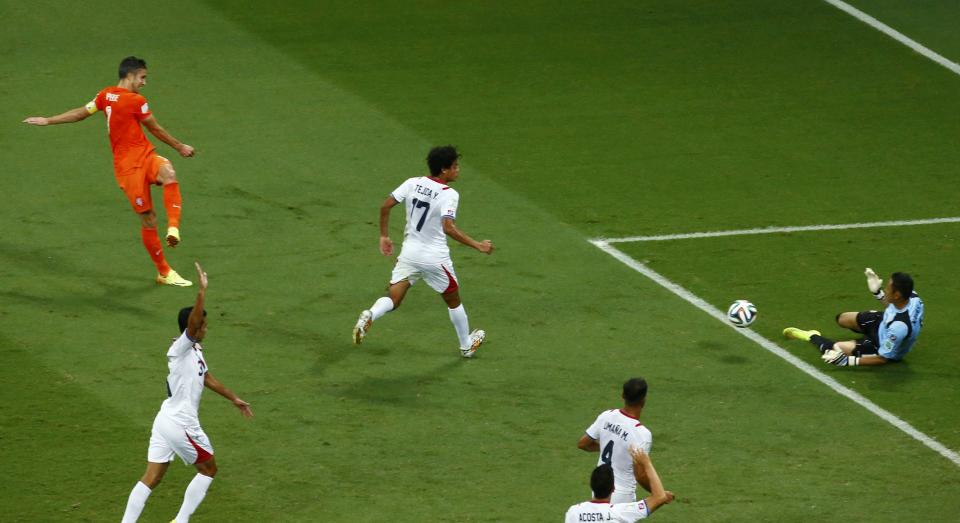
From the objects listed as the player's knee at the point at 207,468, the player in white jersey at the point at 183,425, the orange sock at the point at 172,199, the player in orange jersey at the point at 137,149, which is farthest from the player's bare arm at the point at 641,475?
the orange sock at the point at 172,199

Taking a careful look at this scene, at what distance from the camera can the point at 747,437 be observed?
13.7 metres

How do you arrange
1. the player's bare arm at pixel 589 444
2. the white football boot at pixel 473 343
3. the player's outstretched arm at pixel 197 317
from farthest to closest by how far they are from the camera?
the white football boot at pixel 473 343 → the player's outstretched arm at pixel 197 317 → the player's bare arm at pixel 589 444

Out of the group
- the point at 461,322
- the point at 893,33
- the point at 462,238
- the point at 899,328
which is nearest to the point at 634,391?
the point at 462,238

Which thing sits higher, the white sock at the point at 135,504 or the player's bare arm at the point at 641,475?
the player's bare arm at the point at 641,475

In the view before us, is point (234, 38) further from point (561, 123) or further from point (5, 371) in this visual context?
point (5, 371)

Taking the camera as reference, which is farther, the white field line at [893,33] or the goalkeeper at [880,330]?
the white field line at [893,33]

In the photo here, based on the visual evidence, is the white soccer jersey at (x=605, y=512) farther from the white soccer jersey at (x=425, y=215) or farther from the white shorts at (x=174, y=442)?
the white soccer jersey at (x=425, y=215)

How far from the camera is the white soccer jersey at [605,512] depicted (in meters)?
9.95

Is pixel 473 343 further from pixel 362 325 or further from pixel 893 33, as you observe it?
pixel 893 33

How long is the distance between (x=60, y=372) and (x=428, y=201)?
12.8ft

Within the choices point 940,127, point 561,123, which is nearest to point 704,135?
point 561,123

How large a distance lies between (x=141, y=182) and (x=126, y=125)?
2.08 feet

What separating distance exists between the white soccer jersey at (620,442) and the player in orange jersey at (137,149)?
7.05m

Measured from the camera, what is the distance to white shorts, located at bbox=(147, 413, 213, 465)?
1142 centimetres
